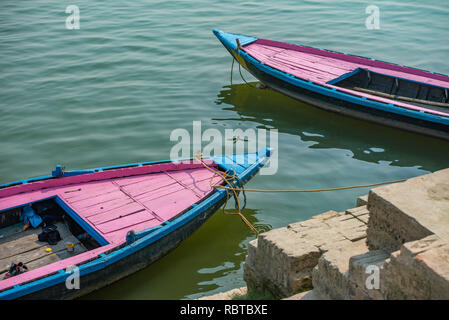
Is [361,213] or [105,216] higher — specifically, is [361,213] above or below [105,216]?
above

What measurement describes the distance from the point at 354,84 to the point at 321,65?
97 cm

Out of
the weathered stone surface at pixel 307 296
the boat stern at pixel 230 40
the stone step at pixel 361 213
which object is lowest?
the weathered stone surface at pixel 307 296

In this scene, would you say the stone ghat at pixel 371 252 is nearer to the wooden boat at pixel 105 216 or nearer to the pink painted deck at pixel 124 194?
the wooden boat at pixel 105 216

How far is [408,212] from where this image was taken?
14.7 feet

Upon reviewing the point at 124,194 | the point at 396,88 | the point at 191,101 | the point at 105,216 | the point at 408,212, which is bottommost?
the point at 105,216

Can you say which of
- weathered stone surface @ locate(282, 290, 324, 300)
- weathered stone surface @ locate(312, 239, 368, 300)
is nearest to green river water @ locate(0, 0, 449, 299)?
weathered stone surface @ locate(282, 290, 324, 300)

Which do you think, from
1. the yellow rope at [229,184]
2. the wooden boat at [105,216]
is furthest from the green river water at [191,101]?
the wooden boat at [105,216]

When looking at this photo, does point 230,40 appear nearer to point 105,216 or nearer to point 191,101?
point 191,101

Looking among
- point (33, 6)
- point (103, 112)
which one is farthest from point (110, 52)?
point (33, 6)

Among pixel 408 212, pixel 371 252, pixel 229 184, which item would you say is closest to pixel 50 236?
pixel 229 184

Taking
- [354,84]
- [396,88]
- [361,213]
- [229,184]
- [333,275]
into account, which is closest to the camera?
[333,275]

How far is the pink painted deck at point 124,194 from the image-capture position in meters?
7.68

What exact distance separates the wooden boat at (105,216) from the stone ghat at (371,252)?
2.15 m
